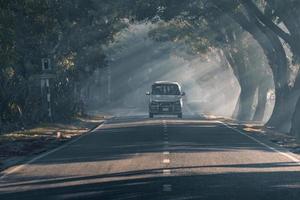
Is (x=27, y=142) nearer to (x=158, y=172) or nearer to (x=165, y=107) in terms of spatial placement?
(x=158, y=172)

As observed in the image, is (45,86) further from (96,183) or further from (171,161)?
(96,183)

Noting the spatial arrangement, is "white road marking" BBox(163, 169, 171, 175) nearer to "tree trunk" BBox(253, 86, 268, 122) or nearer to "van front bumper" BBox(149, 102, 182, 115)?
"van front bumper" BBox(149, 102, 182, 115)

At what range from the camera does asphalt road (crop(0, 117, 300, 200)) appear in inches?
637

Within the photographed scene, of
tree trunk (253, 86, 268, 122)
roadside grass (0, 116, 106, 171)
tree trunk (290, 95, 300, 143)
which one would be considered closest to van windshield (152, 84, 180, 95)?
tree trunk (253, 86, 268, 122)

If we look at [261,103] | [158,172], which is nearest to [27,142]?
[158,172]

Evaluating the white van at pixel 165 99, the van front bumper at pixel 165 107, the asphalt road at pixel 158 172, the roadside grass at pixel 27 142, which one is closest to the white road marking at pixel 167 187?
the asphalt road at pixel 158 172

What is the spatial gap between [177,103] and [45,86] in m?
12.6

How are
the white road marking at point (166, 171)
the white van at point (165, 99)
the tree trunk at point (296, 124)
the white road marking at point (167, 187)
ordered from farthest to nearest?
the white van at point (165, 99) → the tree trunk at point (296, 124) → the white road marking at point (166, 171) → the white road marking at point (167, 187)

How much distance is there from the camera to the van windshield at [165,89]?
204 ft

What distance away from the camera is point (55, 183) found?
18.2m

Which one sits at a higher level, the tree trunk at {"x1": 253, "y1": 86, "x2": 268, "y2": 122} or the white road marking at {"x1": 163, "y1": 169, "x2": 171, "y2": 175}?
the tree trunk at {"x1": 253, "y1": 86, "x2": 268, "y2": 122}

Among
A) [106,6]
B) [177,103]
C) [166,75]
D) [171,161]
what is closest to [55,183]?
[171,161]

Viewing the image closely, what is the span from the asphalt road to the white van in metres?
29.6

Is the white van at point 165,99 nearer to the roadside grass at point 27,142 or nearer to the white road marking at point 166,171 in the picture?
the roadside grass at point 27,142
